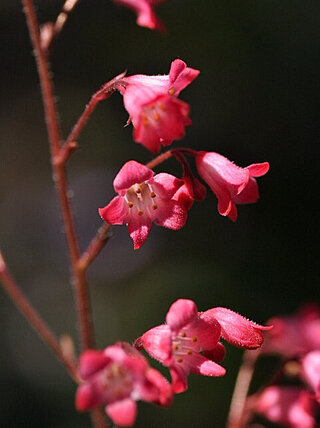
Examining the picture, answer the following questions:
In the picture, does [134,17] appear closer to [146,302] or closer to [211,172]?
[146,302]

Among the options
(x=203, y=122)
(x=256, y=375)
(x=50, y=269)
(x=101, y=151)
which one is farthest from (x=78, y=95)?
(x=256, y=375)

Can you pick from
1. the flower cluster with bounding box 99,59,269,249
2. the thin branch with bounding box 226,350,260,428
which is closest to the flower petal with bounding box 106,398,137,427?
the flower cluster with bounding box 99,59,269,249

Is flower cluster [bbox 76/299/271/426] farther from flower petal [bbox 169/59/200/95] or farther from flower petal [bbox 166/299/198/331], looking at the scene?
flower petal [bbox 169/59/200/95]

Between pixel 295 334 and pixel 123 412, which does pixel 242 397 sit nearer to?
pixel 295 334

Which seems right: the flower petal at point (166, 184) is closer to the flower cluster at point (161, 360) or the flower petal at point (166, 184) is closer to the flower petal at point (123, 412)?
the flower cluster at point (161, 360)

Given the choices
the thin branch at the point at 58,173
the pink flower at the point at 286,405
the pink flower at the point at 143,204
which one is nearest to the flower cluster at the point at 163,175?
the pink flower at the point at 143,204
